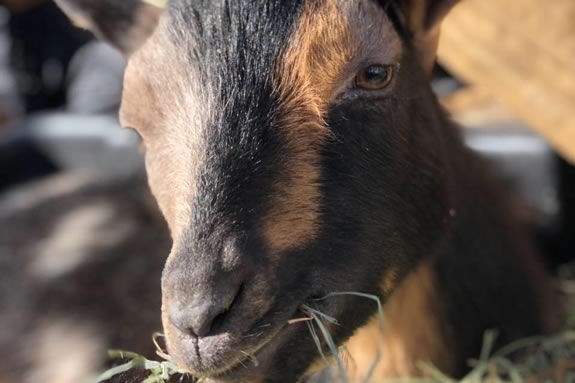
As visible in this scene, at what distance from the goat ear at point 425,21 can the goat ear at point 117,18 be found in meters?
0.48

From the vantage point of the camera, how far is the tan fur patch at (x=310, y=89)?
120cm

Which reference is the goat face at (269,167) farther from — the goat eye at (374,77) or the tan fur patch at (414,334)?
the tan fur patch at (414,334)

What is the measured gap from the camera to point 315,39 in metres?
1.26

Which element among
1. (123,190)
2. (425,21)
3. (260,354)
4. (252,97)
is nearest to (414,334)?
(425,21)

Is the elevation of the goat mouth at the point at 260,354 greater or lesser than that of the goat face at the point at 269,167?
lesser

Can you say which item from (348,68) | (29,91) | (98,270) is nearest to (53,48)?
(29,91)

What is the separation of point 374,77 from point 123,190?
2.03m

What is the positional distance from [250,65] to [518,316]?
1310mm

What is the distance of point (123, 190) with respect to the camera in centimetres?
322

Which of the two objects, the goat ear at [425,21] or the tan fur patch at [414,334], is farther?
the tan fur patch at [414,334]

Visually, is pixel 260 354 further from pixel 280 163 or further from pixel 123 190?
pixel 123 190

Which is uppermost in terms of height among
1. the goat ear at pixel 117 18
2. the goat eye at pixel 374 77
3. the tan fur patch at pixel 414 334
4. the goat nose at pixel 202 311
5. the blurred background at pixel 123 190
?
the goat ear at pixel 117 18

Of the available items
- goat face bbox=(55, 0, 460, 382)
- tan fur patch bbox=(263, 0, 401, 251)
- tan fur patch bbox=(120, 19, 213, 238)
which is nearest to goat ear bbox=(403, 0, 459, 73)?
goat face bbox=(55, 0, 460, 382)

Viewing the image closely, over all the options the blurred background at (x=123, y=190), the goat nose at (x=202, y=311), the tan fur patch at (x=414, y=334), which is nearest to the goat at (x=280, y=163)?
the goat nose at (x=202, y=311)
